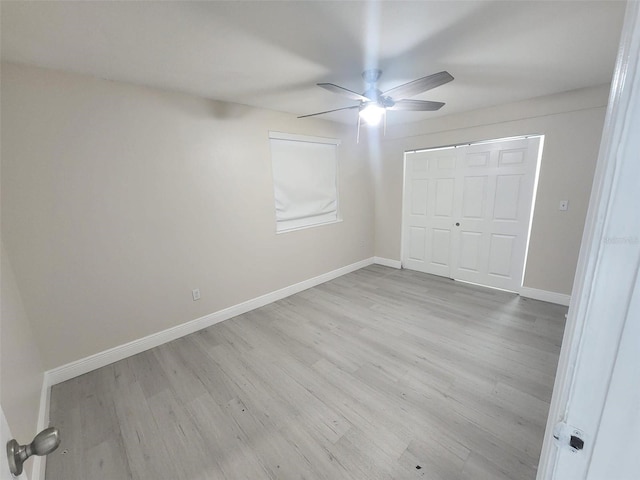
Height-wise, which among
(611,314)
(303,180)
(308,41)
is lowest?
(611,314)

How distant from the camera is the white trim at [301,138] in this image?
10.6 ft

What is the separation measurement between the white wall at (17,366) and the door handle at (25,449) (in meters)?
0.94

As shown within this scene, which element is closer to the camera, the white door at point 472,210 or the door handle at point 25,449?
the door handle at point 25,449

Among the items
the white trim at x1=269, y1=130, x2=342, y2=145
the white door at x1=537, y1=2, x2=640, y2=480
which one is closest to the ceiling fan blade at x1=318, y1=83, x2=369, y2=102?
the white trim at x1=269, y1=130, x2=342, y2=145

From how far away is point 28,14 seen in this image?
52.7 inches

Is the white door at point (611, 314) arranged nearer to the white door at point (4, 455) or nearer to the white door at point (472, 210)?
the white door at point (4, 455)

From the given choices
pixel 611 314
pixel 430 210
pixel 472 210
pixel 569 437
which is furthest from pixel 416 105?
pixel 569 437

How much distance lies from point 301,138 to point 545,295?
376cm

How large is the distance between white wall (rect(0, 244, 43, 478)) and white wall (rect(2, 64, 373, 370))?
0.56 ft

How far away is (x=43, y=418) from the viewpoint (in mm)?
1752

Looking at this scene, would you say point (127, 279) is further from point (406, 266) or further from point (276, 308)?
point (406, 266)

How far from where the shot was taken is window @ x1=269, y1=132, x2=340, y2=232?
3373 mm

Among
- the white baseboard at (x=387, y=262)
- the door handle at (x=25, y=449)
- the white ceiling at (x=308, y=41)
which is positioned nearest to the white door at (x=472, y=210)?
the white baseboard at (x=387, y=262)

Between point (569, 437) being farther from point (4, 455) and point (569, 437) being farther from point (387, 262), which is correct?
point (387, 262)
